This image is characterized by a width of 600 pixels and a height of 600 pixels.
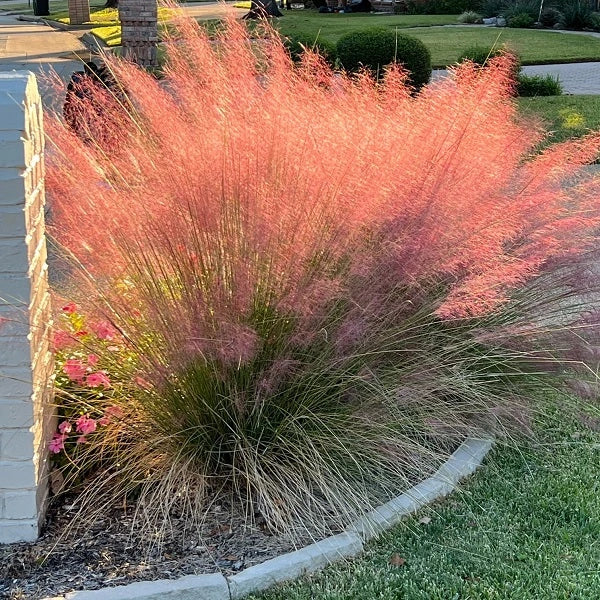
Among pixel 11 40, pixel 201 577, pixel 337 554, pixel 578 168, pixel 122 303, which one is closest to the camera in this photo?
pixel 201 577

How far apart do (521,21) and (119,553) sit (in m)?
24.8

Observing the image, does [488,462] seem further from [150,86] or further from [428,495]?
[150,86]

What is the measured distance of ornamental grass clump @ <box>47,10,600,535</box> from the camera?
9.58 feet

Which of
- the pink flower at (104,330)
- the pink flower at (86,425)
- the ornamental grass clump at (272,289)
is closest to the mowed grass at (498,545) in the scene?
the ornamental grass clump at (272,289)

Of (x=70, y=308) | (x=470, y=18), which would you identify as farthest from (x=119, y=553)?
(x=470, y=18)

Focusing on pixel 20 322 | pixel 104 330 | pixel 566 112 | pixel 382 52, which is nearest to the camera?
pixel 20 322

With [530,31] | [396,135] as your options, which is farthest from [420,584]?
[530,31]

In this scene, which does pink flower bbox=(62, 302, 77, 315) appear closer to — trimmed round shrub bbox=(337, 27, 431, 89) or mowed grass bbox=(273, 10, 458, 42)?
trimmed round shrub bbox=(337, 27, 431, 89)

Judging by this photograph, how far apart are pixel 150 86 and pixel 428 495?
194cm

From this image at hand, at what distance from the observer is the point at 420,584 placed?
274 centimetres

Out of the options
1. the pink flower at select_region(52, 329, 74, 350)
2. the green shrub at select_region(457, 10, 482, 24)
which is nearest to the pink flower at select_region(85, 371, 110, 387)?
the pink flower at select_region(52, 329, 74, 350)

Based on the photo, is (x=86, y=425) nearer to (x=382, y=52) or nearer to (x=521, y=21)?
(x=382, y=52)

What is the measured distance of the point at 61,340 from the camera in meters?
3.13

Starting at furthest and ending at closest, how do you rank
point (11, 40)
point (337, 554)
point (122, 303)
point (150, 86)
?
point (11, 40) → point (150, 86) → point (122, 303) → point (337, 554)
